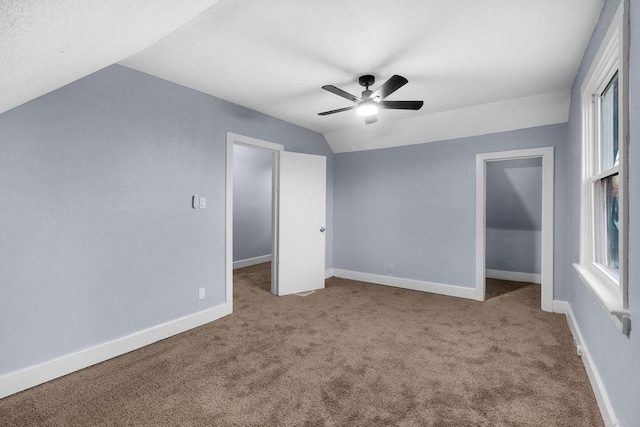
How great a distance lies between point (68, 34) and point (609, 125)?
9.92 ft

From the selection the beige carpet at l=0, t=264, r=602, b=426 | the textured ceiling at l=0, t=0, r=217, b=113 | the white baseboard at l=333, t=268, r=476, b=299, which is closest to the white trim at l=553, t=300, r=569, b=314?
the beige carpet at l=0, t=264, r=602, b=426

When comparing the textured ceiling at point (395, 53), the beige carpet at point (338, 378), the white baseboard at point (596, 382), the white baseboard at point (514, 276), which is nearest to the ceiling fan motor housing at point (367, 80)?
the textured ceiling at point (395, 53)

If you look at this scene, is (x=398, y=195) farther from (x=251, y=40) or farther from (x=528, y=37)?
(x=251, y=40)

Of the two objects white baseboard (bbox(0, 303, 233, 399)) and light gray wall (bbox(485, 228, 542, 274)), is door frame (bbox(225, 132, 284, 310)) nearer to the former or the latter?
white baseboard (bbox(0, 303, 233, 399))

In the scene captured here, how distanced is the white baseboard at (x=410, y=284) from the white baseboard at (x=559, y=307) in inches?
32.6

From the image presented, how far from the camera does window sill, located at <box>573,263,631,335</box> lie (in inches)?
52.1

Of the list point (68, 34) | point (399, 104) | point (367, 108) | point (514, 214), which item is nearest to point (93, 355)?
point (68, 34)

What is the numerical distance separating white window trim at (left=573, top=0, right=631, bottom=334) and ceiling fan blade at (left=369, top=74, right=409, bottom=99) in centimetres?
117

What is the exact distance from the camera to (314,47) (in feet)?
7.43

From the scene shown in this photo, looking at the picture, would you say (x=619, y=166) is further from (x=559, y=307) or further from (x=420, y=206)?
(x=420, y=206)

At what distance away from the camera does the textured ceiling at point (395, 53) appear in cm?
184

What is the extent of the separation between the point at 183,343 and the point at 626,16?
356cm

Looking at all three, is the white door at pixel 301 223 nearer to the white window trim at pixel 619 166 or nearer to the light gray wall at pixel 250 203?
the light gray wall at pixel 250 203

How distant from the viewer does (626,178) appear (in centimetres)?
134
